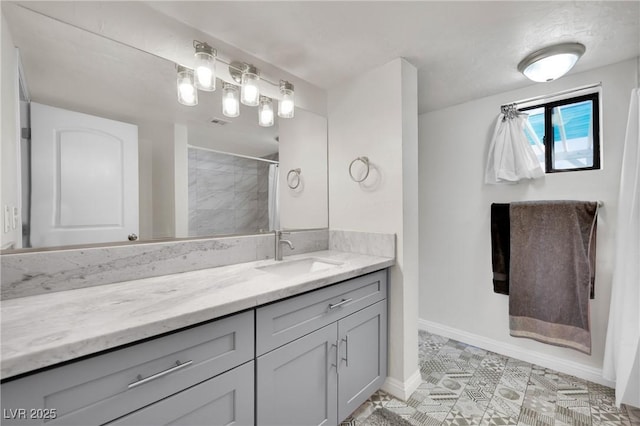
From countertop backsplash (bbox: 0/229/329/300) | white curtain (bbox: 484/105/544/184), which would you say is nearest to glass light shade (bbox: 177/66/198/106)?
countertop backsplash (bbox: 0/229/329/300)

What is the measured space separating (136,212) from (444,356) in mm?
2474

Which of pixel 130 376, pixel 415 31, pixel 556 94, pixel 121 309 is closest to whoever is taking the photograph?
pixel 130 376

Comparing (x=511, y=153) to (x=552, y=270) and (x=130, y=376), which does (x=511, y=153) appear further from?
(x=130, y=376)

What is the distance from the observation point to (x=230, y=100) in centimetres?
164

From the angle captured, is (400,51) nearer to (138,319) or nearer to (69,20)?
(69,20)

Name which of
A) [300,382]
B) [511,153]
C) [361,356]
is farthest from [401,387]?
[511,153]

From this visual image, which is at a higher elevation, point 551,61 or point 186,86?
point 551,61

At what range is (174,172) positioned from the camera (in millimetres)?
1449

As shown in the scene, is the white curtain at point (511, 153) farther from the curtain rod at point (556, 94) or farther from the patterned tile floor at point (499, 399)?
the patterned tile floor at point (499, 399)

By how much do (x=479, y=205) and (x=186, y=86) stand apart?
2.42 m

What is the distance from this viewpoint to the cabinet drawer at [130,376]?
654 millimetres

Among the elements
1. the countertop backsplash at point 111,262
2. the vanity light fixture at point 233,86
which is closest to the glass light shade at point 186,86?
the vanity light fixture at point 233,86

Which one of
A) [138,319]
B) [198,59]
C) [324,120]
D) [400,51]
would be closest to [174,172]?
[198,59]

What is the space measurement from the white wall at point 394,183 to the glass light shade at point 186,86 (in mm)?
1101
